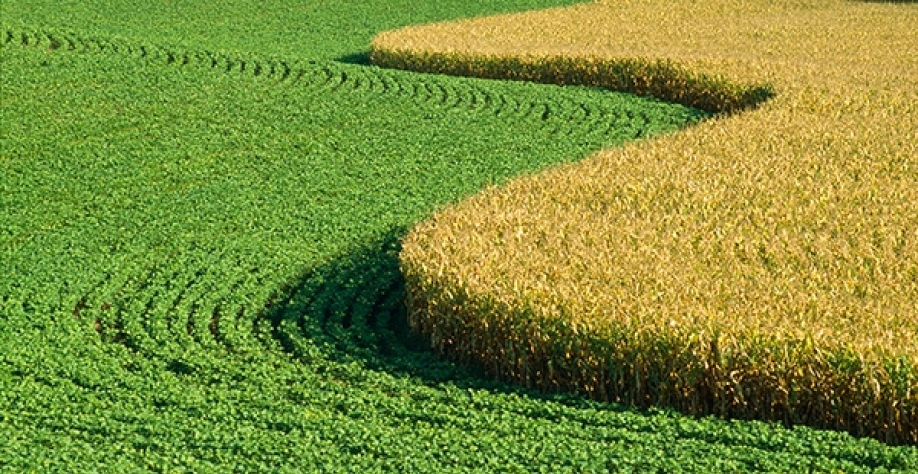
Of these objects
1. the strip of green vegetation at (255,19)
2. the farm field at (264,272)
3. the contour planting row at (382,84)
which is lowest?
the farm field at (264,272)

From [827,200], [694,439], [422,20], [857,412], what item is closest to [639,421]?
[694,439]

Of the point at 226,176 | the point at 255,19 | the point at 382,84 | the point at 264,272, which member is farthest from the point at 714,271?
the point at 255,19

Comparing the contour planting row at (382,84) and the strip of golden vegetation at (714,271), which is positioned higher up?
the contour planting row at (382,84)

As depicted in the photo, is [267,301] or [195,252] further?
[195,252]

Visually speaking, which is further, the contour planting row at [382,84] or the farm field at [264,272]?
the contour planting row at [382,84]

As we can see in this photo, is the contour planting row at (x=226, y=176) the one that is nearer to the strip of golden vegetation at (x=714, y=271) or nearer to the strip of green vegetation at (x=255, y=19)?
the strip of golden vegetation at (x=714, y=271)

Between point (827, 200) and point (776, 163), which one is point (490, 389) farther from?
point (776, 163)

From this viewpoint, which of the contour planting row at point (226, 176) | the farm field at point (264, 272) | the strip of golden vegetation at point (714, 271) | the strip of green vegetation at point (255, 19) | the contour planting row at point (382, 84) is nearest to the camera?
the farm field at point (264, 272)

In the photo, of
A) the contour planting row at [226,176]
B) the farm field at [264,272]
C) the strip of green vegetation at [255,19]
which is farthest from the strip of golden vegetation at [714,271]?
the strip of green vegetation at [255,19]
